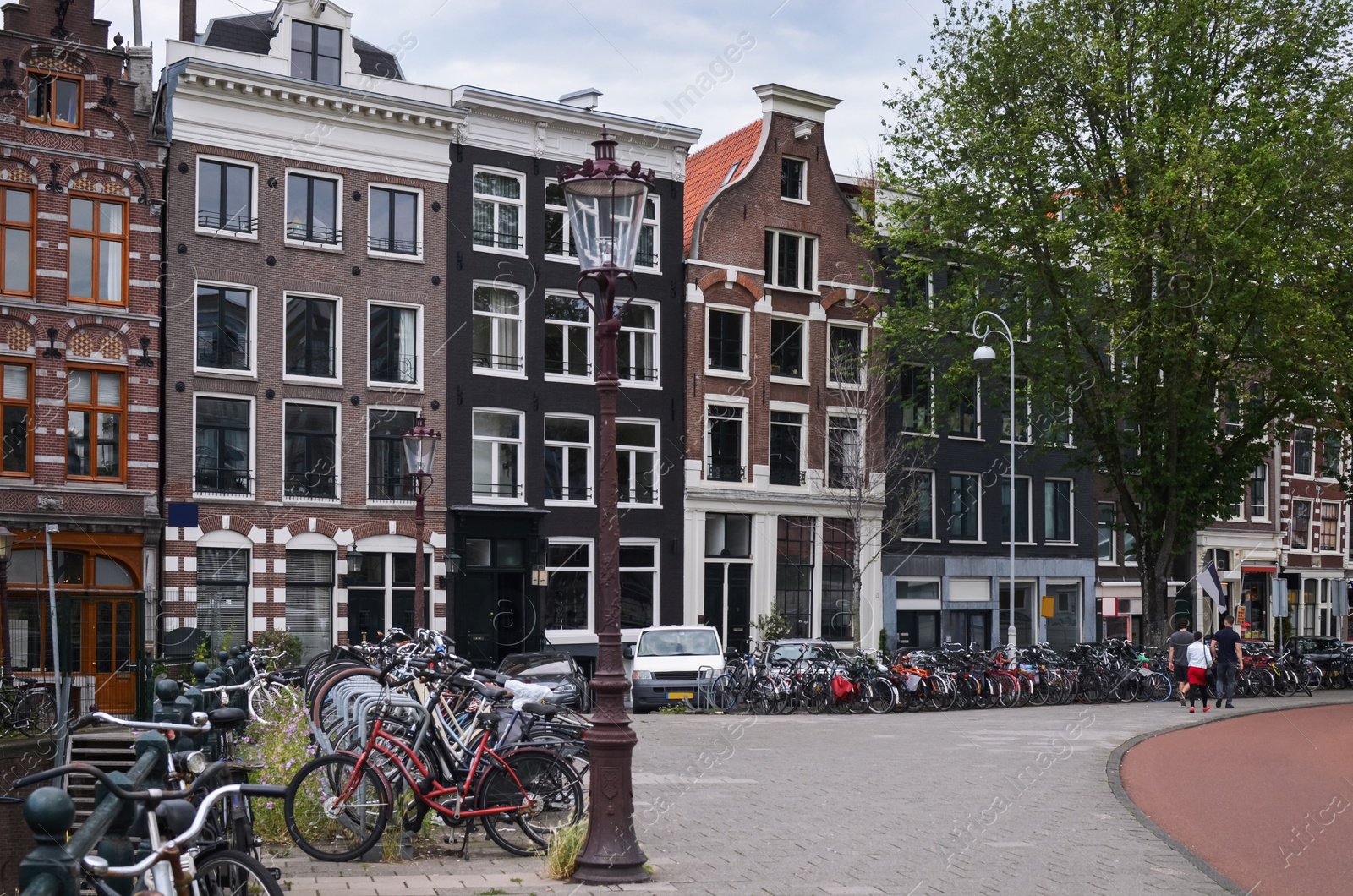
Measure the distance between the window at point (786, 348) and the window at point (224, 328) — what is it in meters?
14.0

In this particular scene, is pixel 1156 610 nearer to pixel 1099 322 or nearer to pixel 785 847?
pixel 1099 322

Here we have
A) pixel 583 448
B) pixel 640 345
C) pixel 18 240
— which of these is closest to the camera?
pixel 18 240

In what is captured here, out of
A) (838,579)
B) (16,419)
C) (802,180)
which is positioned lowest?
(838,579)

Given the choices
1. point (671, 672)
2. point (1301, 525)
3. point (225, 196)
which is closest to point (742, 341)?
point (671, 672)

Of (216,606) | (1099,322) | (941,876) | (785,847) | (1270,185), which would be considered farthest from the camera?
(1099,322)

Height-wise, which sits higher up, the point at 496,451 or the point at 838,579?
the point at 496,451

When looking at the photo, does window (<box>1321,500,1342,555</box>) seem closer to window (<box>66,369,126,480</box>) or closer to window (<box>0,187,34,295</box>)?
window (<box>66,369,126,480</box>)

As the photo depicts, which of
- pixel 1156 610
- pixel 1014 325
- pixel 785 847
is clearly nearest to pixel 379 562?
pixel 1014 325

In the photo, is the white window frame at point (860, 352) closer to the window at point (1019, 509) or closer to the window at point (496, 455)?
the window at point (1019, 509)

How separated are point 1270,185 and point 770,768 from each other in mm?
21207

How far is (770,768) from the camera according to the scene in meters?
Answer: 17.7

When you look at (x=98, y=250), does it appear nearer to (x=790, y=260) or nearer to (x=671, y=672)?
(x=671, y=672)

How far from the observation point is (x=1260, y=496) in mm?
58000

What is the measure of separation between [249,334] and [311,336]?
4.67ft
